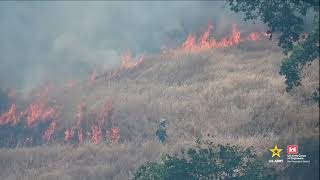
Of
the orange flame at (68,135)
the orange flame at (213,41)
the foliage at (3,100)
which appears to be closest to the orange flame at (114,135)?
the orange flame at (68,135)

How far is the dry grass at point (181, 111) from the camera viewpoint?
79.7ft

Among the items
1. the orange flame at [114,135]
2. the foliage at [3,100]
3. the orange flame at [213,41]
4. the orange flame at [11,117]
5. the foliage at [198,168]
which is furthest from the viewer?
the orange flame at [213,41]

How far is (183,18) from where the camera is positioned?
2026 inches

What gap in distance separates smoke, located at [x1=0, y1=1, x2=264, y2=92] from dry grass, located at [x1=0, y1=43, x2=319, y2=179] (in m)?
7.31

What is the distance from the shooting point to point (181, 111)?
30766mm


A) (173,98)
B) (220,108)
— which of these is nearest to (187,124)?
(220,108)

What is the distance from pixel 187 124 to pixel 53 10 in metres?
30.6

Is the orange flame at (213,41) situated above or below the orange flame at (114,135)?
above

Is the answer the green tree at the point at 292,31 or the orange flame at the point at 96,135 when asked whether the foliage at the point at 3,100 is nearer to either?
the orange flame at the point at 96,135

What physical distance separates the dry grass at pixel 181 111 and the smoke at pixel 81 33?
288 inches

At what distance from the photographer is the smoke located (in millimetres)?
46500

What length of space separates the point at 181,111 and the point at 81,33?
23.1 meters

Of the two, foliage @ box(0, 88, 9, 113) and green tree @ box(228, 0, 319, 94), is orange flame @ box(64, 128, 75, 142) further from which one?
green tree @ box(228, 0, 319, 94)

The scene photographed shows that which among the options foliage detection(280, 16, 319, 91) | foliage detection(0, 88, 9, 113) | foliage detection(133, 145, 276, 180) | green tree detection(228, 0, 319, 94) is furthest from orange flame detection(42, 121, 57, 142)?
foliage detection(280, 16, 319, 91)
